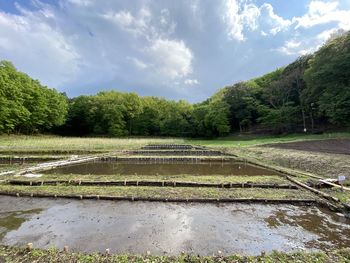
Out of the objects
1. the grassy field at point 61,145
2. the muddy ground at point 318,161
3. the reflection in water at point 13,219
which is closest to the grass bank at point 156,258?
the reflection in water at point 13,219

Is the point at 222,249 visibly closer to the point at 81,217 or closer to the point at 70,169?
the point at 81,217

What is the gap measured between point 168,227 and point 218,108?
1846 inches

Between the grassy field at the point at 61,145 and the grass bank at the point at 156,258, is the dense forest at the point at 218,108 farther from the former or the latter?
the grass bank at the point at 156,258

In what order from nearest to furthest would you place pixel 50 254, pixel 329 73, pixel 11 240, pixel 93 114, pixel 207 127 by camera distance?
pixel 50 254
pixel 11 240
pixel 329 73
pixel 207 127
pixel 93 114

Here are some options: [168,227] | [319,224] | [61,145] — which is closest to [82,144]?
[61,145]

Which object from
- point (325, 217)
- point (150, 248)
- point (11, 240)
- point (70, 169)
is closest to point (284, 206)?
point (325, 217)

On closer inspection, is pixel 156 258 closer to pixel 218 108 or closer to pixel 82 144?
pixel 82 144

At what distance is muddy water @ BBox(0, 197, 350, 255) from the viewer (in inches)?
206

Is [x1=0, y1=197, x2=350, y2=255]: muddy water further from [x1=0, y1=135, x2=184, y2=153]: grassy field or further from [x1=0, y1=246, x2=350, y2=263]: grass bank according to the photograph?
[x1=0, y1=135, x2=184, y2=153]: grassy field

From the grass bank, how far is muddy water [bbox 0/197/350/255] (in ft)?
1.85

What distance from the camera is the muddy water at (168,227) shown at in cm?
524

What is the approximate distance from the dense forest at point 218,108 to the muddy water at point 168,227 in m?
27.5

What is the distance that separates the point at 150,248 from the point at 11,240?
334 cm

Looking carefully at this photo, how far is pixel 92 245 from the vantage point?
5160 mm
